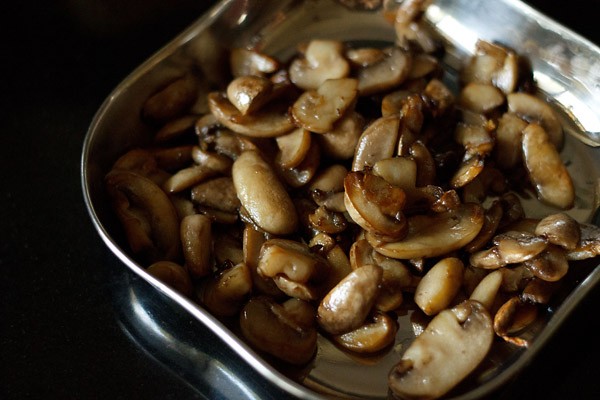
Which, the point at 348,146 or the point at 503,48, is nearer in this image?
the point at 348,146

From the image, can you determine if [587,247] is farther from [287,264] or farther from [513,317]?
[287,264]

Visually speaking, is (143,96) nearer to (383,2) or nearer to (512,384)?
(383,2)

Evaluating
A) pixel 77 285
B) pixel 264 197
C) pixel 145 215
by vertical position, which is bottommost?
pixel 77 285

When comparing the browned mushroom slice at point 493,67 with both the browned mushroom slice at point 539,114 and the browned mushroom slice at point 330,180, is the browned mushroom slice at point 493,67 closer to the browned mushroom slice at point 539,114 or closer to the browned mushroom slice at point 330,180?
the browned mushroom slice at point 539,114

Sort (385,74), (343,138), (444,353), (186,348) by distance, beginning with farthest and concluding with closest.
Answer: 1. (385,74)
2. (343,138)
3. (186,348)
4. (444,353)

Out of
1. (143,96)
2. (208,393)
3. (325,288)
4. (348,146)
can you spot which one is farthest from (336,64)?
(208,393)

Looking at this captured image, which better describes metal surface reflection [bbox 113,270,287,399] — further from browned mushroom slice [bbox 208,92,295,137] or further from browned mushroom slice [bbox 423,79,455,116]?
browned mushroom slice [bbox 423,79,455,116]

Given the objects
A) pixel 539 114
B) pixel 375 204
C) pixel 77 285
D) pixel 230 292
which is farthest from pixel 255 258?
pixel 539 114
